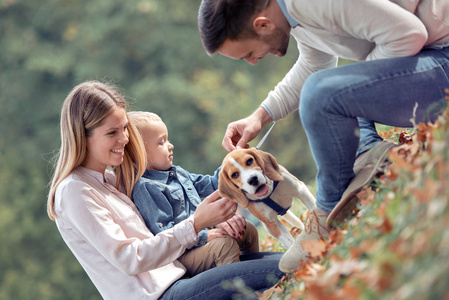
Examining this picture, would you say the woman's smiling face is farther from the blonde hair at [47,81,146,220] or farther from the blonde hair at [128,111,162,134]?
the blonde hair at [128,111,162,134]

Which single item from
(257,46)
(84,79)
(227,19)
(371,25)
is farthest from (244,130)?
(84,79)

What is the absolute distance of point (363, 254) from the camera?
4.59 ft

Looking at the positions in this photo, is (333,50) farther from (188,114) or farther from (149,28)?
(149,28)

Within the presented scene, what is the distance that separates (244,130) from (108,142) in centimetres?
63

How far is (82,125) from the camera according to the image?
2.39m

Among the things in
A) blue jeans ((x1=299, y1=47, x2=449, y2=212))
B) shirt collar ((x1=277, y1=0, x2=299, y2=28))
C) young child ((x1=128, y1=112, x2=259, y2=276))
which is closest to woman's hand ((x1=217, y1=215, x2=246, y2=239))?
young child ((x1=128, y1=112, x2=259, y2=276))

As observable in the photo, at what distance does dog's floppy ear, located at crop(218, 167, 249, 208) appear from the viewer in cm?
219

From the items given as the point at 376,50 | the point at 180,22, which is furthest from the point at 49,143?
the point at 376,50

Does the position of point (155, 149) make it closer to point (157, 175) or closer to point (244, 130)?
point (157, 175)

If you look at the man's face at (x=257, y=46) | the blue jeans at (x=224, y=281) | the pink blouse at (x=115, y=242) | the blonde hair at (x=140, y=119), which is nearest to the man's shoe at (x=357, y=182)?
the blue jeans at (x=224, y=281)

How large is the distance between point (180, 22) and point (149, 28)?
74 cm

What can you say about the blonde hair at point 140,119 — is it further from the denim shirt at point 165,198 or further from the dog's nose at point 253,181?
the dog's nose at point 253,181

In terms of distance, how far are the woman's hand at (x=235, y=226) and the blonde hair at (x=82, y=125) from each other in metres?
0.48

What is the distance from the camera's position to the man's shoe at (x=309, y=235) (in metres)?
2.00
